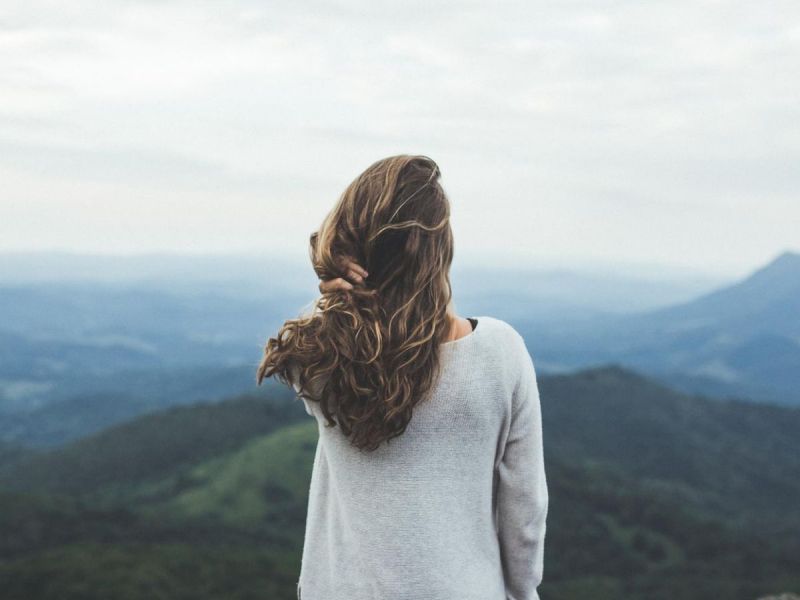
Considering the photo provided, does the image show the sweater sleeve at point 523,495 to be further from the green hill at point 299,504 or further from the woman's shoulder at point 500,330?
the green hill at point 299,504

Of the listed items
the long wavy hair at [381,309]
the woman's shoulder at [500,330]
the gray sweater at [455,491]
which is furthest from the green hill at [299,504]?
the woman's shoulder at [500,330]

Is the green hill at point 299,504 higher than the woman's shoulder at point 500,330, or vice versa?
the woman's shoulder at point 500,330

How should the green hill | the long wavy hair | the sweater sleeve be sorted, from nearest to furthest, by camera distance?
1. the long wavy hair
2. the sweater sleeve
3. the green hill

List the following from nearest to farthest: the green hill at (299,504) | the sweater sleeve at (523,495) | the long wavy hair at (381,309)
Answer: the long wavy hair at (381,309)
the sweater sleeve at (523,495)
the green hill at (299,504)

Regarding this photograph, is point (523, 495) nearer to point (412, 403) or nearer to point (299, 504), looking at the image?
point (412, 403)

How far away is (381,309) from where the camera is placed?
9.09ft

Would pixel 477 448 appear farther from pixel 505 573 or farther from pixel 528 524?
pixel 505 573

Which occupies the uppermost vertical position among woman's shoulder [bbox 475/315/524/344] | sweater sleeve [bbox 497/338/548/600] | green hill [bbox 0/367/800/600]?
woman's shoulder [bbox 475/315/524/344]

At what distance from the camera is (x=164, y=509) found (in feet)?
312

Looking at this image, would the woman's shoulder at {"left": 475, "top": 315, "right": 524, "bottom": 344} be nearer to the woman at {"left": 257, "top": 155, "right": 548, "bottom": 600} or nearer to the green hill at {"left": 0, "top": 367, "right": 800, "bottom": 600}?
the woman at {"left": 257, "top": 155, "right": 548, "bottom": 600}

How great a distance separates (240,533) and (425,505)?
8891 cm

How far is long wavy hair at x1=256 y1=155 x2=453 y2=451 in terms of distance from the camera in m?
2.70

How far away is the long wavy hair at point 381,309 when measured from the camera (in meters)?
2.70

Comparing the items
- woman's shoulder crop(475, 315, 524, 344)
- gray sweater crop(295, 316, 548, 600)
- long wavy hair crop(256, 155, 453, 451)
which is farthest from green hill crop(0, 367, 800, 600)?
woman's shoulder crop(475, 315, 524, 344)
